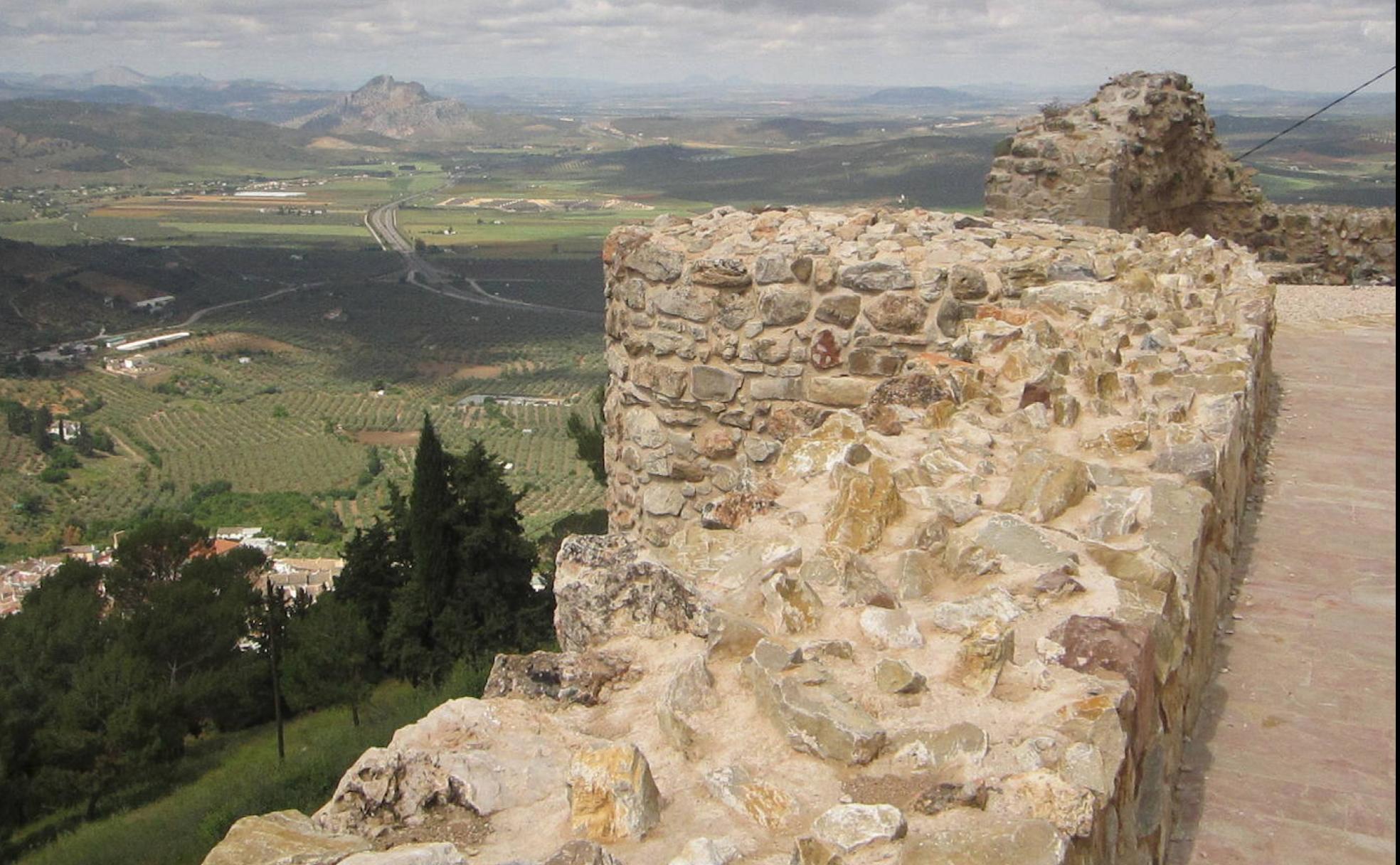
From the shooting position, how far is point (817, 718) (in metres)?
2.49

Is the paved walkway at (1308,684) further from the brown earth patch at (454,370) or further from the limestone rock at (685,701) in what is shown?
the brown earth patch at (454,370)

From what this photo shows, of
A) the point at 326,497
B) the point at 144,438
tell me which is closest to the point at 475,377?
the point at 144,438

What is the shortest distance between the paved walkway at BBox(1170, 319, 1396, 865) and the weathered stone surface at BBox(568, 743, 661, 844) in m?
1.73

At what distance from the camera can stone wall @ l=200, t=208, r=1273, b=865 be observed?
227 cm

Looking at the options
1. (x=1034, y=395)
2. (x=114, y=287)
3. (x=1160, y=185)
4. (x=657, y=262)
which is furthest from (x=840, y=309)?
(x=114, y=287)

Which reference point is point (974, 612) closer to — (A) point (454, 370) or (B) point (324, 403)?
(B) point (324, 403)

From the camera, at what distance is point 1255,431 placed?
6379 millimetres

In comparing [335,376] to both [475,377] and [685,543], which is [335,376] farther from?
[685,543]

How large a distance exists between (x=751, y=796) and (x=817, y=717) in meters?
0.24

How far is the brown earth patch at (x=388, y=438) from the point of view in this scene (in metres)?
54.5

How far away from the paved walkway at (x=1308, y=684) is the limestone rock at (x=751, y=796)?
1514 mm

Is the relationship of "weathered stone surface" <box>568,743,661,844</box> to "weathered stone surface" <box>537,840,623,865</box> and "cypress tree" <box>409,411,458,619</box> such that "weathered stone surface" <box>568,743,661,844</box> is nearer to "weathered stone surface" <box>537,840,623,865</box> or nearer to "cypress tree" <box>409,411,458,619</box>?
"weathered stone surface" <box>537,840,623,865</box>

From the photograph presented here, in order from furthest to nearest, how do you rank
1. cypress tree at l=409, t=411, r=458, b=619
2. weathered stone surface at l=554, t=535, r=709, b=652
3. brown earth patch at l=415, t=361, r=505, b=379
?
1. brown earth patch at l=415, t=361, r=505, b=379
2. cypress tree at l=409, t=411, r=458, b=619
3. weathered stone surface at l=554, t=535, r=709, b=652

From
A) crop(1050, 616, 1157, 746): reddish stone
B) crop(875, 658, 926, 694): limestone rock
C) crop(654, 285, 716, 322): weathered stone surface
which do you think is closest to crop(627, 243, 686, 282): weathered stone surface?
crop(654, 285, 716, 322): weathered stone surface
